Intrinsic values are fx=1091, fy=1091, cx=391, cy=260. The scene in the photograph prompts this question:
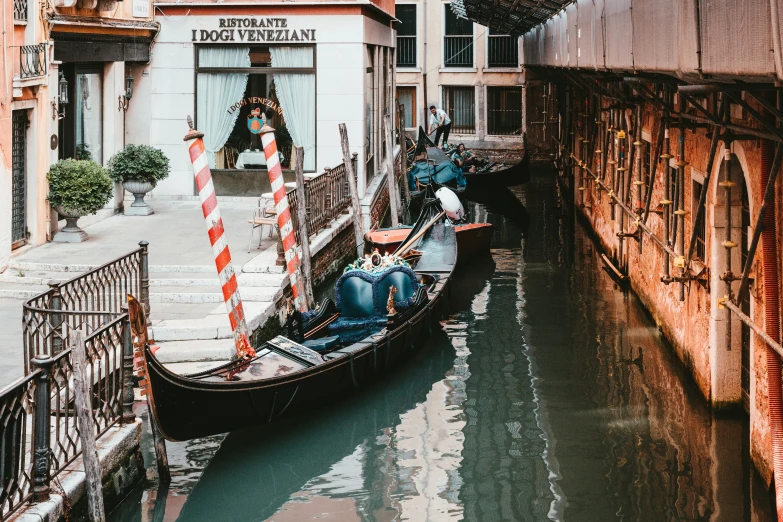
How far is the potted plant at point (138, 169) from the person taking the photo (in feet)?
42.2

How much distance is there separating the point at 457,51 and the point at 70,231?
19.6 m

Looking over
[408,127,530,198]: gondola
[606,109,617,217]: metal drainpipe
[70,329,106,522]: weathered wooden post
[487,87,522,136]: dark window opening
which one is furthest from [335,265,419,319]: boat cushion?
[487,87,522,136]: dark window opening

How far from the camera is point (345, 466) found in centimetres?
717

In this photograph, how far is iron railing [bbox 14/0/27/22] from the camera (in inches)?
400

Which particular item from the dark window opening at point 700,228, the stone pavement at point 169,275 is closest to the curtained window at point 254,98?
the stone pavement at point 169,275

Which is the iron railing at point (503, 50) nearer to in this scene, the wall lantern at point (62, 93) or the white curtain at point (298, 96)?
the white curtain at point (298, 96)

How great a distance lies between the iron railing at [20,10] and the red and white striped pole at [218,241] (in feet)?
10.9

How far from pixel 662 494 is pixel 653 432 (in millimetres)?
1204

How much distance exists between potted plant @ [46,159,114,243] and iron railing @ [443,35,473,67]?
19339 millimetres

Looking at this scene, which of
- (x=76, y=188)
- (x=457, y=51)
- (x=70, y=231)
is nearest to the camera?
(x=76, y=188)

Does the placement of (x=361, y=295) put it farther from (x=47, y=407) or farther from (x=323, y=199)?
(x=47, y=407)

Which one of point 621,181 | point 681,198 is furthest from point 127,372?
point 621,181

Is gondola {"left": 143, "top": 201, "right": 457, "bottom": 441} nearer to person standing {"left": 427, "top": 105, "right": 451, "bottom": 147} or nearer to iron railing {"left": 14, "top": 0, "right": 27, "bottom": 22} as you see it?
iron railing {"left": 14, "top": 0, "right": 27, "bottom": 22}

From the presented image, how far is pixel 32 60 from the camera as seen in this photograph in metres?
10.4
